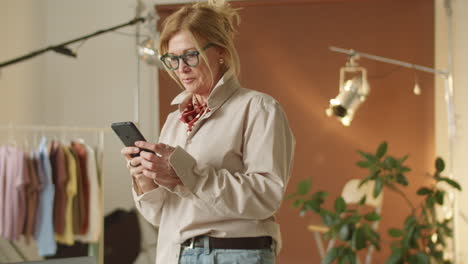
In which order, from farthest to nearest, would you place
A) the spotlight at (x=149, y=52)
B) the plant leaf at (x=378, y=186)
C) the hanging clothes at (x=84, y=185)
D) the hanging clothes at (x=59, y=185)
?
the spotlight at (x=149, y=52) → the hanging clothes at (x=84, y=185) → the hanging clothes at (x=59, y=185) → the plant leaf at (x=378, y=186)

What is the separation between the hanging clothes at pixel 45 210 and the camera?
12.4ft

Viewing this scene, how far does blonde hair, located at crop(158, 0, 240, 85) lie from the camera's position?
152 centimetres

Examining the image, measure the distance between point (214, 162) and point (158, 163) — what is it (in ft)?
0.53

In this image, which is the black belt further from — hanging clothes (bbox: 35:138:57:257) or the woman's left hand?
hanging clothes (bbox: 35:138:57:257)

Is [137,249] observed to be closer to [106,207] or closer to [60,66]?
[106,207]

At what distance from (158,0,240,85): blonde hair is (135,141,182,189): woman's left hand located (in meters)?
0.27

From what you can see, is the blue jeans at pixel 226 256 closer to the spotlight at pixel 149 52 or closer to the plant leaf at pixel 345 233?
the plant leaf at pixel 345 233

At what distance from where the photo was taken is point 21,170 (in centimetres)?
371

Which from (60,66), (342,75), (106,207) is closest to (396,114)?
(342,75)

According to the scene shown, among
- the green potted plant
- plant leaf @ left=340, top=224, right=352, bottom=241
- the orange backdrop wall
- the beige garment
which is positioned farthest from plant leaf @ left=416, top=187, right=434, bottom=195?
the beige garment

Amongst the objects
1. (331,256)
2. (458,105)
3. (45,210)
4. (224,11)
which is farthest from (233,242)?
(458,105)

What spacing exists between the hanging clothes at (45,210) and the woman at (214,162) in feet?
7.79

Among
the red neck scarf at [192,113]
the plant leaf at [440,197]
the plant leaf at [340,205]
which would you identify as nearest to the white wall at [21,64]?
the plant leaf at [340,205]

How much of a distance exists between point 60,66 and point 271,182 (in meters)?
4.41
